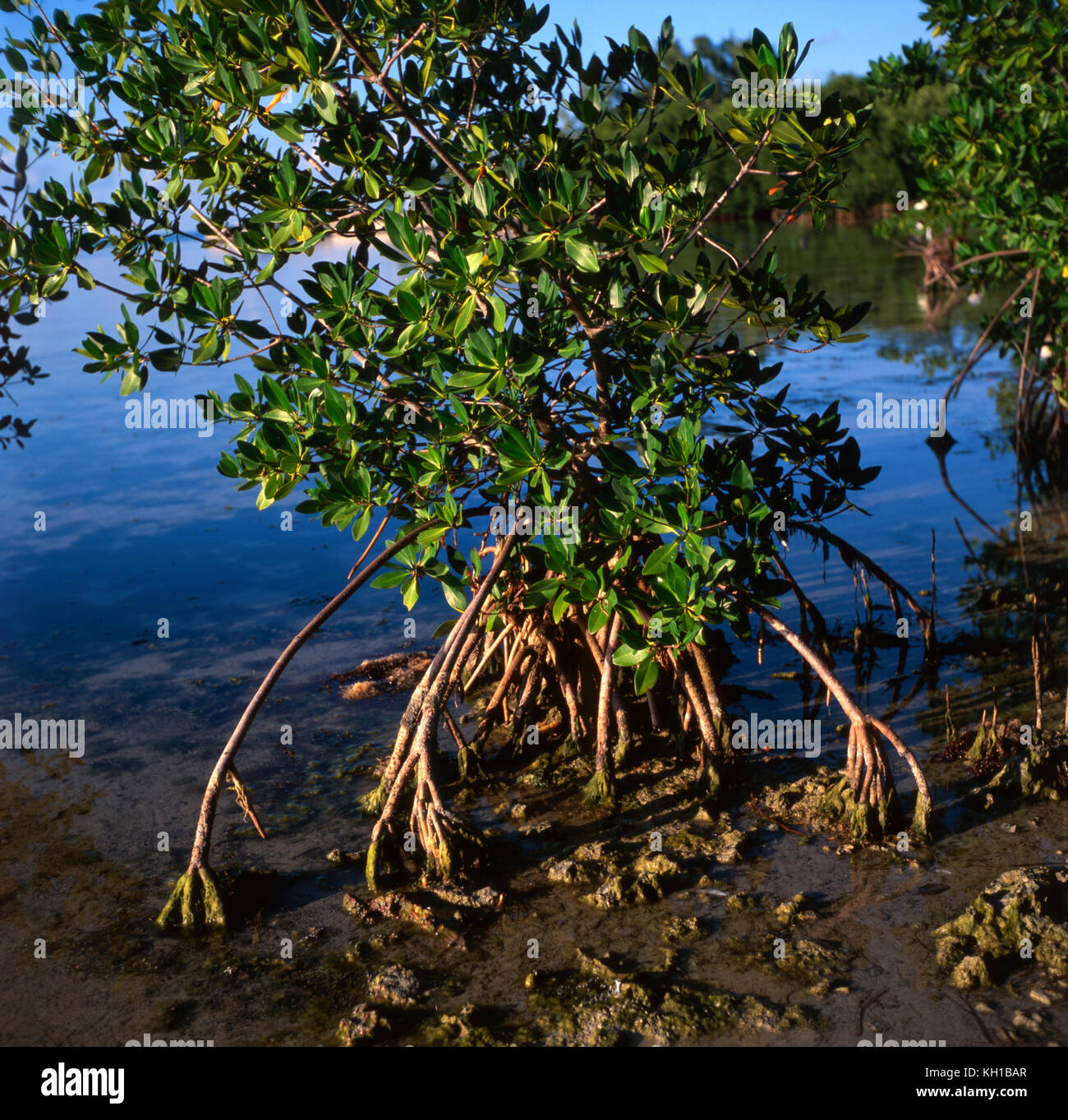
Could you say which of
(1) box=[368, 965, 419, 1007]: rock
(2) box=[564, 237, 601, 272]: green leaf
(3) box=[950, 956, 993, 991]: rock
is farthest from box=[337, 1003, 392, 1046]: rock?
(2) box=[564, 237, 601, 272]: green leaf

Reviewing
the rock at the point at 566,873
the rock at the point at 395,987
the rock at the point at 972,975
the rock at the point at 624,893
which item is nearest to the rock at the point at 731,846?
the rock at the point at 624,893

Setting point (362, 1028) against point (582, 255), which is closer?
point (362, 1028)

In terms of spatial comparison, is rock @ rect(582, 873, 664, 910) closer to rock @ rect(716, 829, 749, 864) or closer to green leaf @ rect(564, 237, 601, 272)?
rock @ rect(716, 829, 749, 864)

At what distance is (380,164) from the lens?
5.73 metres

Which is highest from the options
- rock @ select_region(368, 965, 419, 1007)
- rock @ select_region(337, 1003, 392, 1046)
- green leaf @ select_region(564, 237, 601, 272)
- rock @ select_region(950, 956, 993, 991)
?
green leaf @ select_region(564, 237, 601, 272)

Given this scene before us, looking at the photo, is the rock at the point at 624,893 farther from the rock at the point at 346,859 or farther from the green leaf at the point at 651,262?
the green leaf at the point at 651,262

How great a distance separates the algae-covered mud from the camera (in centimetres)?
444

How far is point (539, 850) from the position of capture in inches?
225

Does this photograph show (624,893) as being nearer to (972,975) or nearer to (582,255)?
(972,975)

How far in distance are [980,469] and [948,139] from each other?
368cm

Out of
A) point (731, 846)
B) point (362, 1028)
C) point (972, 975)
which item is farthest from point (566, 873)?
point (972, 975)
